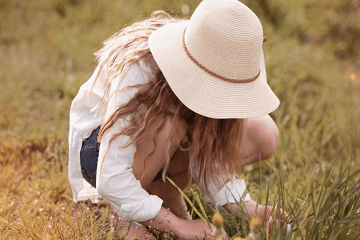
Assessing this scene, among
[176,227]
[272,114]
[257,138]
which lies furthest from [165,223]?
[272,114]

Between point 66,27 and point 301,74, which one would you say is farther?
point 66,27

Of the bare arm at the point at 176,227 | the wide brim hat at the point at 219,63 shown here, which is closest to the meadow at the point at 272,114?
the bare arm at the point at 176,227

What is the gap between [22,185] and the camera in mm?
2025

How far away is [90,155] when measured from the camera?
1707 mm

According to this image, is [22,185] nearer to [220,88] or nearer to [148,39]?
[148,39]

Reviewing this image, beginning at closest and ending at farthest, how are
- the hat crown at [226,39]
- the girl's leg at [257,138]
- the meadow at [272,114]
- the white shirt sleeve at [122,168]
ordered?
the hat crown at [226,39], the white shirt sleeve at [122,168], the meadow at [272,114], the girl's leg at [257,138]

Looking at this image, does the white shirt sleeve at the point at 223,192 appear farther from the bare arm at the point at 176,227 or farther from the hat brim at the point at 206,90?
the hat brim at the point at 206,90

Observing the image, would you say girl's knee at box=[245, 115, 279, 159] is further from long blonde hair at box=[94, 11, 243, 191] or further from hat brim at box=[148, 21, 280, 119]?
hat brim at box=[148, 21, 280, 119]

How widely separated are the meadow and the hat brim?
0.64ft

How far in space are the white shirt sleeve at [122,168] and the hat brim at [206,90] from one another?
0.13 meters

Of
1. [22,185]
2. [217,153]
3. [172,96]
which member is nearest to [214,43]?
[172,96]

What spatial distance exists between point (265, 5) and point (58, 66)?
73.3 inches

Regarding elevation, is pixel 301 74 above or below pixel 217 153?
below

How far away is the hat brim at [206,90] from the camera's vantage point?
4.50ft
